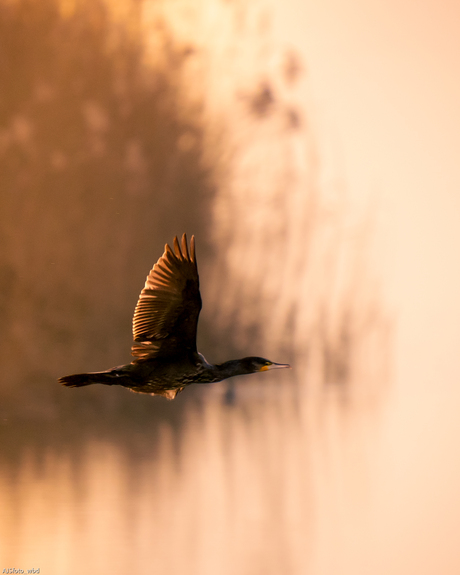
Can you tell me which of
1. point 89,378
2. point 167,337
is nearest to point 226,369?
point 167,337

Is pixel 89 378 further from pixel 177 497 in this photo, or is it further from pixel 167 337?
pixel 177 497

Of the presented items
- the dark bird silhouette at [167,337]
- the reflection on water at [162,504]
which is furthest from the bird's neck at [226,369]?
the reflection on water at [162,504]

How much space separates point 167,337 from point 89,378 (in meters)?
0.26

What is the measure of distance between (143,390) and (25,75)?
312cm

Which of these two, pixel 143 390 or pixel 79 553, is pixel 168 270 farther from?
pixel 79 553

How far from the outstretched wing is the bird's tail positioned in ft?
0.32

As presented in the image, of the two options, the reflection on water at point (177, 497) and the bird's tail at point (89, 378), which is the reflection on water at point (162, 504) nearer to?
the reflection on water at point (177, 497)

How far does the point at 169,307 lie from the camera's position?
205 centimetres

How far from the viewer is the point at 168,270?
6.61 ft

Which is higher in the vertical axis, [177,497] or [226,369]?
[226,369]

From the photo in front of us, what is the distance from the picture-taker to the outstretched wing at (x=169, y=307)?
6.55 ft

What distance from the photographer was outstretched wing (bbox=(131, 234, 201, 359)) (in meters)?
2.00

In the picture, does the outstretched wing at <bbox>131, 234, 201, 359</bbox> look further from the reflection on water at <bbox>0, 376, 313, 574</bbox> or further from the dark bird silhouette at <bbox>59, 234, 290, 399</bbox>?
the reflection on water at <bbox>0, 376, 313, 574</bbox>

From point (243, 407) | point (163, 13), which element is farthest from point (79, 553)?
point (163, 13)
